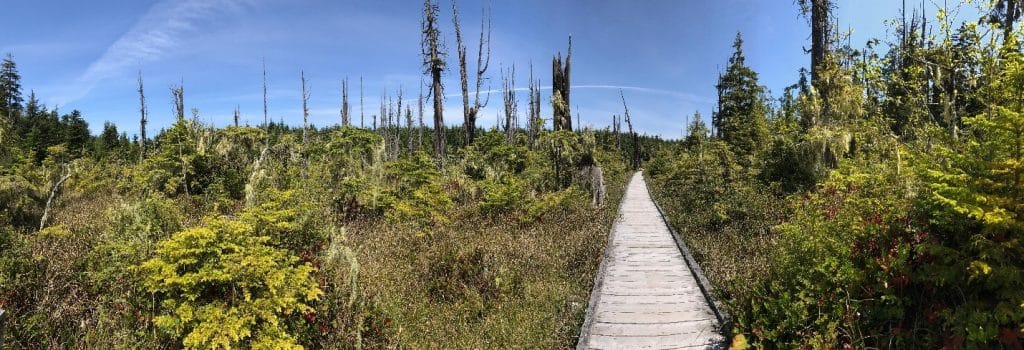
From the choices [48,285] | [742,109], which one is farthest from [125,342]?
[742,109]

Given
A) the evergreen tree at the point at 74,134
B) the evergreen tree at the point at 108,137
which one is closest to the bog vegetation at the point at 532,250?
the evergreen tree at the point at 74,134

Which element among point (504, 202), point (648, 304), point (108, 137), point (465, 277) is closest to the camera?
point (648, 304)

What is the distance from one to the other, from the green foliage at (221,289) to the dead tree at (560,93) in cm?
1139

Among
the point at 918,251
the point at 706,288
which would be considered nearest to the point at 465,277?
the point at 706,288

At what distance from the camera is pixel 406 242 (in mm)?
8008

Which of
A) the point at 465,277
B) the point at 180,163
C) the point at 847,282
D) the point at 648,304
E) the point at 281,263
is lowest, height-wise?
the point at 648,304

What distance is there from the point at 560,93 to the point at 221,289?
1245 cm

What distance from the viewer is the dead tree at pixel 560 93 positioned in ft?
47.5

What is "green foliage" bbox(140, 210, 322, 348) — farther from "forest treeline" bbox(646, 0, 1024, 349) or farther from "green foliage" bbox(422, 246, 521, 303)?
"forest treeline" bbox(646, 0, 1024, 349)

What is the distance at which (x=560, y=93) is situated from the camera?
49.2ft

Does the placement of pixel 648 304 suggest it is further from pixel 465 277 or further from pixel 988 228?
pixel 988 228

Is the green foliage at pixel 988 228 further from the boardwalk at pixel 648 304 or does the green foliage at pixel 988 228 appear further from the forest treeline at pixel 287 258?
the forest treeline at pixel 287 258

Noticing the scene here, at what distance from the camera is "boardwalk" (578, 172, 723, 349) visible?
4656 millimetres

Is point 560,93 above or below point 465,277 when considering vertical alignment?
above
